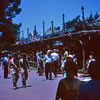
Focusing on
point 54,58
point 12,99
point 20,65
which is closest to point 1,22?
point 54,58

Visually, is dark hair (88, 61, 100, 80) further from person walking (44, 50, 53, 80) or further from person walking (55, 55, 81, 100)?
person walking (44, 50, 53, 80)

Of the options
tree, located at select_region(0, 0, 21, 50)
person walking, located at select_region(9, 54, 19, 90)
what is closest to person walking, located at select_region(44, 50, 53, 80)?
person walking, located at select_region(9, 54, 19, 90)

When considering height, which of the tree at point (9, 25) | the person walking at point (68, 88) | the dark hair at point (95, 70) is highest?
the tree at point (9, 25)

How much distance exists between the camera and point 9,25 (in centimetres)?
3984

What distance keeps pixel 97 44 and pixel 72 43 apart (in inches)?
90.1

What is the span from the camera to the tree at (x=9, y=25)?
129 ft

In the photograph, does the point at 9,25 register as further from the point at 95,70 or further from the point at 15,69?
the point at 95,70

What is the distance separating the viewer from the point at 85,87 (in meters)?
2.61

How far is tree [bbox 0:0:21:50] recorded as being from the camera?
39.2m

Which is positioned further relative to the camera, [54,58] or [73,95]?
[54,58]

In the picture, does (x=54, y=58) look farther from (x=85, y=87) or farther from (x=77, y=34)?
(x=85, y=87)

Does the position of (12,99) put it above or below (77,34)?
below

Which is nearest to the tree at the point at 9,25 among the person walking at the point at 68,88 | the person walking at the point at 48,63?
the person walking at the point at 48,63

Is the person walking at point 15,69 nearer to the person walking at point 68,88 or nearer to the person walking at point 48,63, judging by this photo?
the person walking at point 48,63
